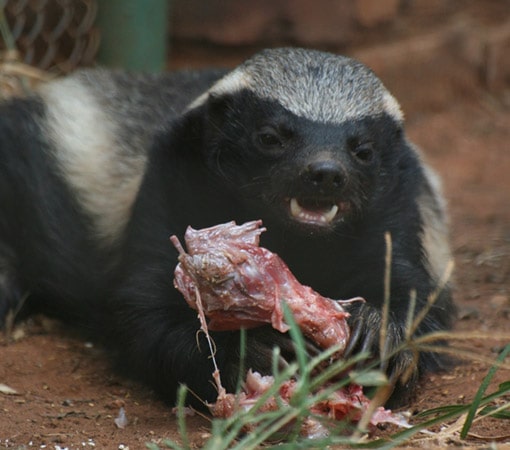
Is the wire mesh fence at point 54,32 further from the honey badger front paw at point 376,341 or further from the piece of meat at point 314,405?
the piece of meat at point 314,405

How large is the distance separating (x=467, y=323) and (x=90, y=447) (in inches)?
95.3

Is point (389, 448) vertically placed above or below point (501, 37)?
below

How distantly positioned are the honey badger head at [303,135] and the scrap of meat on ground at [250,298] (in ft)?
0.86

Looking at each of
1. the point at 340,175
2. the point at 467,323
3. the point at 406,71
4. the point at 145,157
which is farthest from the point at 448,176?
the point at 340,175

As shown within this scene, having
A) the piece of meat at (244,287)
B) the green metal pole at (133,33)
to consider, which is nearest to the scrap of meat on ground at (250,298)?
the piece of meat at (244,287)

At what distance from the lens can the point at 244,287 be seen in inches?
149

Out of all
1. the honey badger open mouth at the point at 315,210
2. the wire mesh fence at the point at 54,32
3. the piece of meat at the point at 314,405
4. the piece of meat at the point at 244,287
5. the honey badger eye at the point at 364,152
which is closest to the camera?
the piece of meat at the point at 314,405

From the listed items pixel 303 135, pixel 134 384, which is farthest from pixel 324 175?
pixel 134 384

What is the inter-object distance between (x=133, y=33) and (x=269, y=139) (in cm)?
373

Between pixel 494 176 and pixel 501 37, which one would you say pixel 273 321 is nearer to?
pixel 494 176

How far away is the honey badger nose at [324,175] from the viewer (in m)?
3.87

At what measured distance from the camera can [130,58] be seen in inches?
303

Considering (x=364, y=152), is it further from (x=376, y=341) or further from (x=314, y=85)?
(x=376, y=341)

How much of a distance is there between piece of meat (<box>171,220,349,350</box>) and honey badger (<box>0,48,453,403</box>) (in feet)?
0.47
